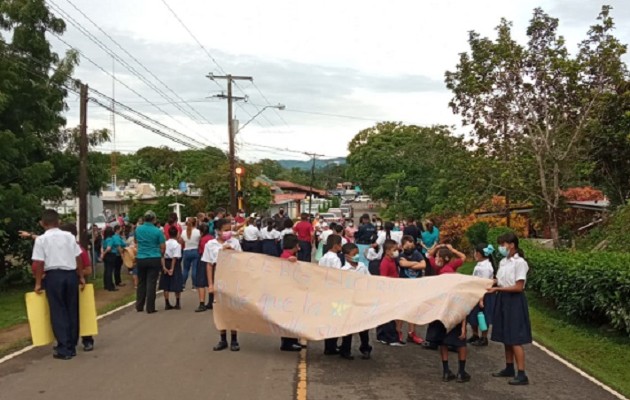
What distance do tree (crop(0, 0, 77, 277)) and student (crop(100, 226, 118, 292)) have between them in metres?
2.35

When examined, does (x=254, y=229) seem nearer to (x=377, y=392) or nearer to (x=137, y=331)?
(x=137, y=331)

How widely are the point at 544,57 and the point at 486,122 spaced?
2465 mm

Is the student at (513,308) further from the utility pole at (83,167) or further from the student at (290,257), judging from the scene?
the utility pole at (83,167)

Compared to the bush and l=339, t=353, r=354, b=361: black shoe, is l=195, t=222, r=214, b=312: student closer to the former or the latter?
l=339, t=353, r=354, b=361: black shoe

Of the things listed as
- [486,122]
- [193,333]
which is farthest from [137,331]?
[486,122]

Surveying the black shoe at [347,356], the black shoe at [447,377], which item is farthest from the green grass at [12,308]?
the black shoe at [447,377]

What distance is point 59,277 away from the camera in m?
8.86

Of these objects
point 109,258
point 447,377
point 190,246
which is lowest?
point 447,377

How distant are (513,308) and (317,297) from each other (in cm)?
246

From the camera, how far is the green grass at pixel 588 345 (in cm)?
920

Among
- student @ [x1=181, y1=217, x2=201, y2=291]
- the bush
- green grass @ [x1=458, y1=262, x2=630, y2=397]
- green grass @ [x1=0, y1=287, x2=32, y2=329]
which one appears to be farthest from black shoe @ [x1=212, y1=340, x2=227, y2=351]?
the bush

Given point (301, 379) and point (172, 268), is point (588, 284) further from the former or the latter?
point (172, 268)

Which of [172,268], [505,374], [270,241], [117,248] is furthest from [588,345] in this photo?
[117,248]

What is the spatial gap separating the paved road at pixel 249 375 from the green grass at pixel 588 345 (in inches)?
16.6
